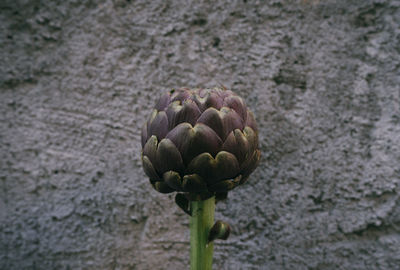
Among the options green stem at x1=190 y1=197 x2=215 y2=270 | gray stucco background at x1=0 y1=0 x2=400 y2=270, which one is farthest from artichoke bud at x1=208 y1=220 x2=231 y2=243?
gray stucco background at x1=0 y1=0 x2=400 y2=270

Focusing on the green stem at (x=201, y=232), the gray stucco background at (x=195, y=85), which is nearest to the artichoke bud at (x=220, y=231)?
the green stem at (x=201, y=232)

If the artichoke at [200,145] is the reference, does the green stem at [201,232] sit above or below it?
below

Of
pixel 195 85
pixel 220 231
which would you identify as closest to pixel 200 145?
pixel 220 231

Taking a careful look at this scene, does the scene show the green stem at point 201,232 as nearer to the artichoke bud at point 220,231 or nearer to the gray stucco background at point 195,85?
the artichoke bud at point 220,231

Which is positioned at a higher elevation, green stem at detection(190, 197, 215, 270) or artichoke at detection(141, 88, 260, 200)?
artichoke at detection(141, 88, 260, 200)

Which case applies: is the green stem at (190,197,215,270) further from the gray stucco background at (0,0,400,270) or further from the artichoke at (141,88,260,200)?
the gray stucco background at (0,0,400,270)

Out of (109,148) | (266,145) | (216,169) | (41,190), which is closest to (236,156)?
(216,169)
